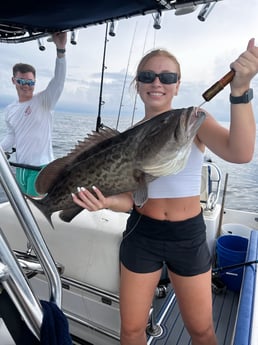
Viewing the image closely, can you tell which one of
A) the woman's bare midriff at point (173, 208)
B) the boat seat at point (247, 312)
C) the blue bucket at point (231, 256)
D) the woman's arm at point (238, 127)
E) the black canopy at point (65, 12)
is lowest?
the blue bucket at point (231, 256)

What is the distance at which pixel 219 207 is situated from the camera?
3613mm

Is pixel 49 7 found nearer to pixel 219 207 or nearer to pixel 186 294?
pixel 186 294

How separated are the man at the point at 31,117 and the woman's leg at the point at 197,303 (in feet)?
6.81

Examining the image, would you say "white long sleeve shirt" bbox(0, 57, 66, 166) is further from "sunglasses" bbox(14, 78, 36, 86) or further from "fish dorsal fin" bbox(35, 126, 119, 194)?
"fish dorsal fin" bbox(35, 126, 119, 194)

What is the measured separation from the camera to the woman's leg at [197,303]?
1.62 m

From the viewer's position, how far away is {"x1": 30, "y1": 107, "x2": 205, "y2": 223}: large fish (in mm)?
1297

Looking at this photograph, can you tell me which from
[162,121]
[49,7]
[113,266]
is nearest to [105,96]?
[49,7]

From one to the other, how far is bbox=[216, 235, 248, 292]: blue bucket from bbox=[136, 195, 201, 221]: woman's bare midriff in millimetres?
1476

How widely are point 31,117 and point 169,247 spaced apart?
2317mm

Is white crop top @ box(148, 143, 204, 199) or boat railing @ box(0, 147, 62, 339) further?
white crop top @ box(148, 143, 204, 199)

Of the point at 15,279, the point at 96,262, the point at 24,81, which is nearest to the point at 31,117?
the point at 24,81

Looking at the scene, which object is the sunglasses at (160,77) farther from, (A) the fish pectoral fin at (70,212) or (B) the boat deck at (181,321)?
(B) the boat deck at (181,321)

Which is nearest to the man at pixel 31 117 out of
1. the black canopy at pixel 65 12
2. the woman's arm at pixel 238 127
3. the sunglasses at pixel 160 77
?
the black canopy at pixel 65 12

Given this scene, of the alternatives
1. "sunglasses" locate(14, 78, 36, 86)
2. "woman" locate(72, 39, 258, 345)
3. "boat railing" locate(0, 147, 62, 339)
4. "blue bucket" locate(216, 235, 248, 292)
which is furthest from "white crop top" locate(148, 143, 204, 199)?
"sunglasses" locate(14, 78, 36, 86)
